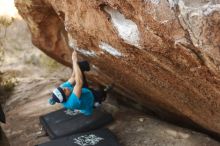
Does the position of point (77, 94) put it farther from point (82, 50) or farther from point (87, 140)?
→ point (82, 50)

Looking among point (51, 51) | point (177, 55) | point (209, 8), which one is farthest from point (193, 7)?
point (51, 51)

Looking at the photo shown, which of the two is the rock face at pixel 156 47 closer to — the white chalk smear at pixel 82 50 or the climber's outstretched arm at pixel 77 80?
the white chalk smear at pixel 82 50

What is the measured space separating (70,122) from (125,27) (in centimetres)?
265

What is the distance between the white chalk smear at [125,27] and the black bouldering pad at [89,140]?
6.08 feet

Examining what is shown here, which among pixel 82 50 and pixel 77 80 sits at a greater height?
pixel 82 50

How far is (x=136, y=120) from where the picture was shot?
6.46 metres

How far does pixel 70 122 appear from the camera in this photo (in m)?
6.55

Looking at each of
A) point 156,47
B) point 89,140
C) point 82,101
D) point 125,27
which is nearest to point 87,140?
point 89,140

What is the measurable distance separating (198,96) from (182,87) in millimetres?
219

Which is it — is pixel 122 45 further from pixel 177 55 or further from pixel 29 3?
pixel 29 3

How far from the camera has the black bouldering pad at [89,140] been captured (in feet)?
18.7

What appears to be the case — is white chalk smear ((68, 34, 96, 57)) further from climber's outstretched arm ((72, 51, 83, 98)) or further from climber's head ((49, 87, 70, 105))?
climber's head ((49, 87, 70, 105))

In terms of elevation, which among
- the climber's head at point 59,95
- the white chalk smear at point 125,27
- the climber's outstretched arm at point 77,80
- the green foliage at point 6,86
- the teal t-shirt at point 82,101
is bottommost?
the green foliage at point 6,86

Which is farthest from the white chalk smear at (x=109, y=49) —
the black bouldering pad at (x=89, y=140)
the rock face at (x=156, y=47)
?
the black bouldering pad at (x=89, y=140)
